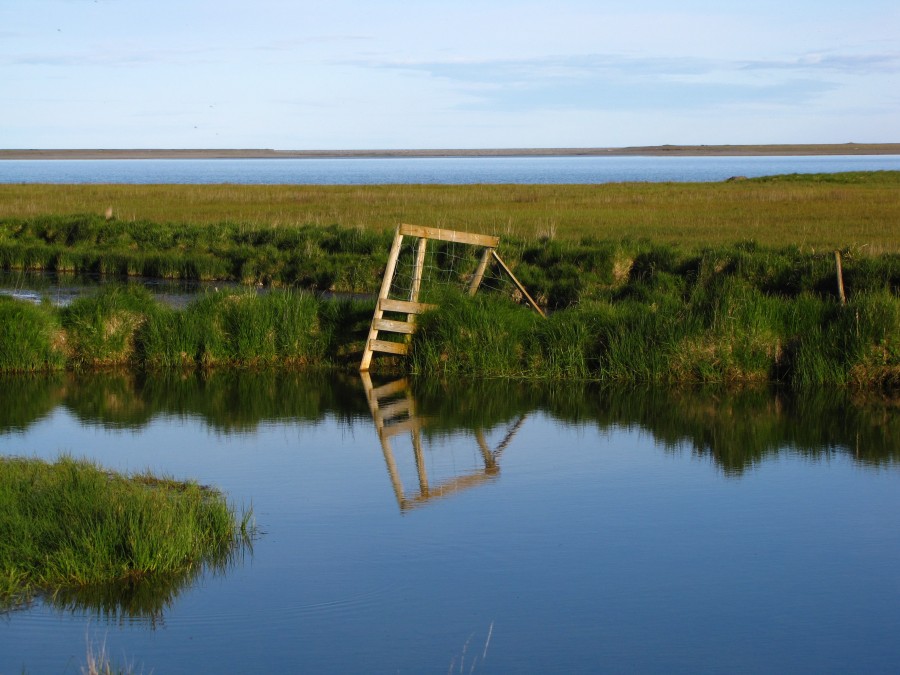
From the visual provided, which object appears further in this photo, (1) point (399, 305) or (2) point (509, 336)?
(2) point (509, 336)

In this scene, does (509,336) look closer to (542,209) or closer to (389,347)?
(389,347)

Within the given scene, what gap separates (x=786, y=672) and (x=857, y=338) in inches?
363

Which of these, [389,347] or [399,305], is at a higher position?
[399,305]

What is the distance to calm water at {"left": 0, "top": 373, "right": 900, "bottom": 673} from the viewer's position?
688 centimetres

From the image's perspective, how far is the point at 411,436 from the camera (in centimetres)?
1282

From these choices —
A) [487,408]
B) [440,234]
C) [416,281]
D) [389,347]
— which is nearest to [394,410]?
[487,408]

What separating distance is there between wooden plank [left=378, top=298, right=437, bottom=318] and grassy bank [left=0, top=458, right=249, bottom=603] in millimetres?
6911

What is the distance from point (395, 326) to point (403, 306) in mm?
319

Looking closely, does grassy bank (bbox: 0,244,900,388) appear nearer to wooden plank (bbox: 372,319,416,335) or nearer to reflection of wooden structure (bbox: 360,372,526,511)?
wooden plank (bbox: 372,319,416,335)

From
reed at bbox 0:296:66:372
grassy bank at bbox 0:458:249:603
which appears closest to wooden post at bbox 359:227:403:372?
reed at bbox 0:296:66:372

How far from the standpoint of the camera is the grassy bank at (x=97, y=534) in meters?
7.52

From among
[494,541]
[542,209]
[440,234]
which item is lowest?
[494,541]

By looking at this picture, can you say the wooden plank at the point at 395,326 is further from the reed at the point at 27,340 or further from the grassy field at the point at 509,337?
the reed at the point at 27,340

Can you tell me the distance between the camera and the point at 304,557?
8.45m
